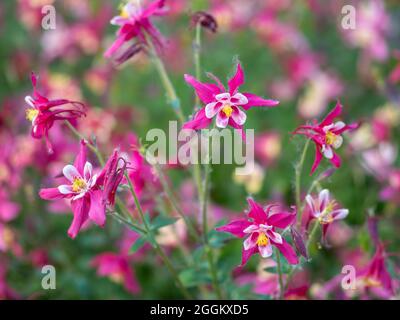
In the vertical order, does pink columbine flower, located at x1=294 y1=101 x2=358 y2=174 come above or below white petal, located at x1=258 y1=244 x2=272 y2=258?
above

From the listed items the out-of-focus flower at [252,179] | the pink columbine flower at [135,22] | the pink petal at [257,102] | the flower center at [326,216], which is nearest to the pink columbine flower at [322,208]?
the flower center at [326,216]

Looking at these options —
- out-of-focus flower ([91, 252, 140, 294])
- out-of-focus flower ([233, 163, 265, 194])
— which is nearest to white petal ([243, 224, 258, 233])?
out-of-focus flower ([91, 252, 140, 294])

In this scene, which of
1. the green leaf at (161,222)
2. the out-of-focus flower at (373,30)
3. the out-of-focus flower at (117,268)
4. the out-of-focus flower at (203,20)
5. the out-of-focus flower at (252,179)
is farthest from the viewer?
the out-of-focus flower at (373,30)

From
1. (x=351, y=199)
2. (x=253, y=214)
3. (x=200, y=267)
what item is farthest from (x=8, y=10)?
(x=253, y=214)

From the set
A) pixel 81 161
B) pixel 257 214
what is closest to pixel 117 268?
pixel 81 161

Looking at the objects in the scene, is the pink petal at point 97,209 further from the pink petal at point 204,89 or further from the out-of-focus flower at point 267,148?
the out-of-focus flower at point 267,148

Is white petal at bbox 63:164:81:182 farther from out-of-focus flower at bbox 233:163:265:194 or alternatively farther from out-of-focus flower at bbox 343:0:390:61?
out-of-focus flower at bbox 343:0:390:61

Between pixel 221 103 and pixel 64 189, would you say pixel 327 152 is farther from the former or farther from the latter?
pixel 64 189
